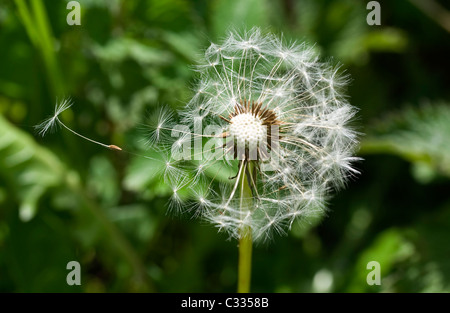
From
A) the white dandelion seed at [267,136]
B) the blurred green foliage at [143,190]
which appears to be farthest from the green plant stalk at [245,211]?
the blurred green foliage at [143,190]

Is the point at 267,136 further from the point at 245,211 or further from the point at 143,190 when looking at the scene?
the point at 143,190

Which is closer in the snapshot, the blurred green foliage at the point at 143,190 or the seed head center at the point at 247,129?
the seed head center at the point at 247,129

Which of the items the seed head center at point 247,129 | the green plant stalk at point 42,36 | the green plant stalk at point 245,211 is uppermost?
the green plant stalk at point 42,36

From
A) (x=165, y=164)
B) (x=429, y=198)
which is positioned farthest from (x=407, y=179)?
(x=165, y=164)

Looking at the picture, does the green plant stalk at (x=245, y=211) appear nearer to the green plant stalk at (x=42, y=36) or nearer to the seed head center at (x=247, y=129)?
the seed head center at (x=247, y=129)

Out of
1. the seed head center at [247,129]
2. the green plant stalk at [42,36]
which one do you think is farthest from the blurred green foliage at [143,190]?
the seed head center at [247,129]

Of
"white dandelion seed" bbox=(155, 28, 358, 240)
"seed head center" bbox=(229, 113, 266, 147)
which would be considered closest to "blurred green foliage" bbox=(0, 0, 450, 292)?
"white dandelion seed" bbox=(155, 28, 358, 240)

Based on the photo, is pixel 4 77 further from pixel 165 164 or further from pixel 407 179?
pixel 407 179
